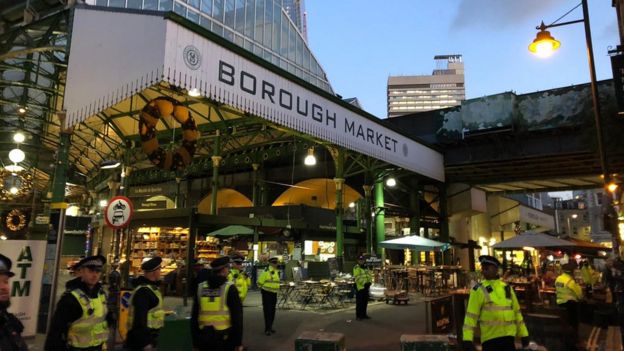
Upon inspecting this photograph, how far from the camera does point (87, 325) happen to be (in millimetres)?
4184

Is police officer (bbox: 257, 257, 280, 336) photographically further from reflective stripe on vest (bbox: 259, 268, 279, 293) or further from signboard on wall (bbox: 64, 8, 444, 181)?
signboard on wall (bbox: 64, 8, 444, 181)

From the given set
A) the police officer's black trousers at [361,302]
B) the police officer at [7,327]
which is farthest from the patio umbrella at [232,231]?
the police officer at [7,327]

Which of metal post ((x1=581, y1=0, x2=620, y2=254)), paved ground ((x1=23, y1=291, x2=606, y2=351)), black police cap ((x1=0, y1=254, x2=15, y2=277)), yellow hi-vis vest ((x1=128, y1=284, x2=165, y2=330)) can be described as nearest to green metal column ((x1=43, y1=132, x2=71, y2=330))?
paved ground ((x1=23, y1=291, x2=606, y2=351))

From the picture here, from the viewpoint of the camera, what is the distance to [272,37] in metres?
37.1

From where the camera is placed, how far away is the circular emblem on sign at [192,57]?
28.2ft

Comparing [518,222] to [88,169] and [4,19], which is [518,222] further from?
[4,19]

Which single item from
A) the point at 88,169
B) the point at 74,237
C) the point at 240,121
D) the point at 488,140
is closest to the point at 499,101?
the point at 488,140

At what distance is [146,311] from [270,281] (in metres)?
6.17

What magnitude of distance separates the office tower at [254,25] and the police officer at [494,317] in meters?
25.3

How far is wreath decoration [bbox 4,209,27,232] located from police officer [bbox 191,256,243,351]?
439 inches

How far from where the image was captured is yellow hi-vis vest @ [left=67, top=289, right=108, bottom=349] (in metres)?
Answer: 4.14

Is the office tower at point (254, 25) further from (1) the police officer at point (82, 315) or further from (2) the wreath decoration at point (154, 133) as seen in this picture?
(1) the police officer at point (82, 315)

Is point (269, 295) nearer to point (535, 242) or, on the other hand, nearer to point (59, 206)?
point (59, 206)

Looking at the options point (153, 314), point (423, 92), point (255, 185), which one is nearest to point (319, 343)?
point (153, 314)
